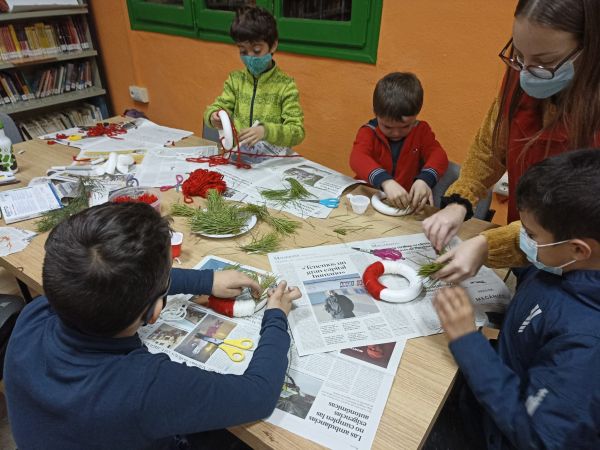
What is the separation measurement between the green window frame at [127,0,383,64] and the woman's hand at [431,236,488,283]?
170 centimetres

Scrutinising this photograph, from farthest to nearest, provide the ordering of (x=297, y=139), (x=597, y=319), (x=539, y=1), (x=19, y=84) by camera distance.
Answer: (x=19, y=84) < (x=297, y=139) < (x=539, y=1) < (x=597, y=319)

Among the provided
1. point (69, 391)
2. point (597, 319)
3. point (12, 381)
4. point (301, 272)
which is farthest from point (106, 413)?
point (597, 319)

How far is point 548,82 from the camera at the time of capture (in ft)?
3.46

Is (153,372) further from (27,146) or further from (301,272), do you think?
(27,146)

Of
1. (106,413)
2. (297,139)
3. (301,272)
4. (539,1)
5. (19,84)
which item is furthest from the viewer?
(19,84)

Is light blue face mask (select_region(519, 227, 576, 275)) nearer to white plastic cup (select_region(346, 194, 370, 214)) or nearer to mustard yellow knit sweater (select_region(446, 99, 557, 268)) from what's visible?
mustard yellow knit sweater (select_region(446, 99, 557, 268))

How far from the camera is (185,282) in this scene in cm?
104

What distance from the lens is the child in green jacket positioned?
1816 mm

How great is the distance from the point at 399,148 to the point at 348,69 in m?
0.93

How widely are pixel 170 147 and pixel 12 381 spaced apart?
4.95ft

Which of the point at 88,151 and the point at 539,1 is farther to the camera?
the point at 88,151

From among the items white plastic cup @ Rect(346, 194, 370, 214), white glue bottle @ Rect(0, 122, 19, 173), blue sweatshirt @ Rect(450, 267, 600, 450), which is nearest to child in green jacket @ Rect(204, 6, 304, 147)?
white plastic cup @ Rect(346, 194, 370, 214)

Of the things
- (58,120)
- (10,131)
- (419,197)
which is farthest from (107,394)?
(58,120)

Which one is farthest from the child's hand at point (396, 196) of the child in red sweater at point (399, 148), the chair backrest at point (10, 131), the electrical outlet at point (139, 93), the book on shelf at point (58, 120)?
the electrical outlet at point (139, 93)
